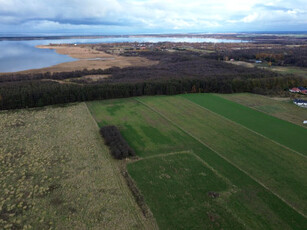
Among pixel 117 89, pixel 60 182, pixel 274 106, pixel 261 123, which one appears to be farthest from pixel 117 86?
pixel 274 106

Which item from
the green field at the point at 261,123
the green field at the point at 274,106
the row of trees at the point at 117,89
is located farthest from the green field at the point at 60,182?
the green field at the point at 274,106

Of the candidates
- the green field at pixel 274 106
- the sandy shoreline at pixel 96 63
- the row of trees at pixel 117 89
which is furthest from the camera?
the sandy shoreline at pixel 96 63

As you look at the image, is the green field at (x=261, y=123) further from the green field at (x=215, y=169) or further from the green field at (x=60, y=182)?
the green field at (x=60, y=182)

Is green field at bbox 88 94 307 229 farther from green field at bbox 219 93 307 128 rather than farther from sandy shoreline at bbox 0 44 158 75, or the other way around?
sandy shoreline at bbox 0 44 158 75

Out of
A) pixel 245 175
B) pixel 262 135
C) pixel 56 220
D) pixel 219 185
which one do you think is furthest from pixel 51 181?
pixel 262 135

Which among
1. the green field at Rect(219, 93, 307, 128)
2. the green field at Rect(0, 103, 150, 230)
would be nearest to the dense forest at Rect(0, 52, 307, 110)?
the green field at Rect(219, 93, 307, 128)

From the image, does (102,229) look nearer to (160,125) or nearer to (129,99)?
(160,125)
